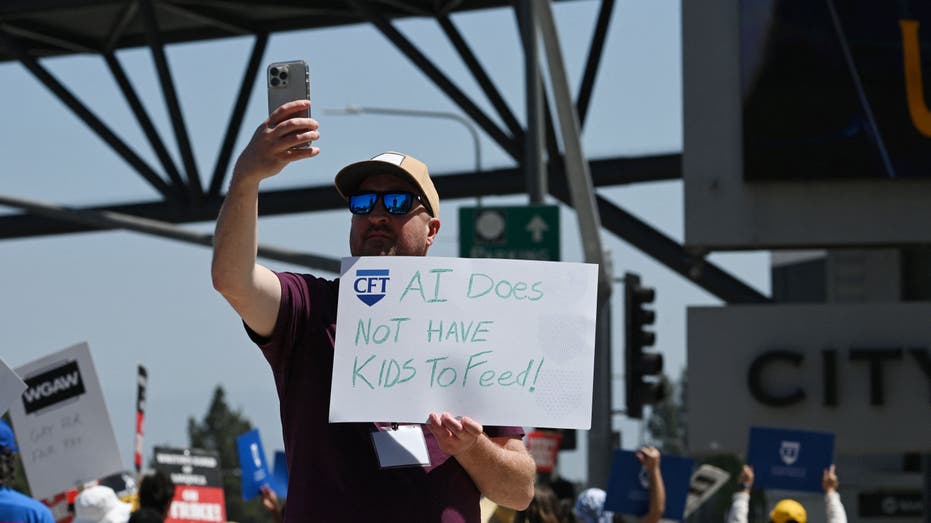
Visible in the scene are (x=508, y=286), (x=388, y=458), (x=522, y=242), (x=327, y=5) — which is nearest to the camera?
(x=388, y=458)

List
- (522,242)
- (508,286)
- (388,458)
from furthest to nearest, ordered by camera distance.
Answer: (522,242) → (508,286) → (388,458)

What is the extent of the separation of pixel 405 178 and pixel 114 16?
19077 mm

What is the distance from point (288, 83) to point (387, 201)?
44 centimetres

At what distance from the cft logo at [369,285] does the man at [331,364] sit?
0.09m

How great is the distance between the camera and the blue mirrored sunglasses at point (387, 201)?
4.23 metres

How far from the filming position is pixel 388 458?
4035mm

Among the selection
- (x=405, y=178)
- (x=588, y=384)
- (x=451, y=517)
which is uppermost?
(x=405, y=178)

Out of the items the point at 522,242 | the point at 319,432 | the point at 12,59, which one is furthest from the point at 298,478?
the point at 12,59

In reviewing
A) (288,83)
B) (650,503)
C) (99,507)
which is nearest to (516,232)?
(650,503)

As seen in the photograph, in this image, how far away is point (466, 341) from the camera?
4.23m

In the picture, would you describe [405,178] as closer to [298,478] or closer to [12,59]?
[298,478]

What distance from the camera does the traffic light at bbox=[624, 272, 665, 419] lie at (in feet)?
58.3

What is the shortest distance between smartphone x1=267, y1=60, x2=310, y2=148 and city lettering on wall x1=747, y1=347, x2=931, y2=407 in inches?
776

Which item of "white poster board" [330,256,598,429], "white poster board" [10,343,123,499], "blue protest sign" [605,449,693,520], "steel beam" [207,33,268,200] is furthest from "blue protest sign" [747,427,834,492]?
"steel beam" [207,33,268,200]
